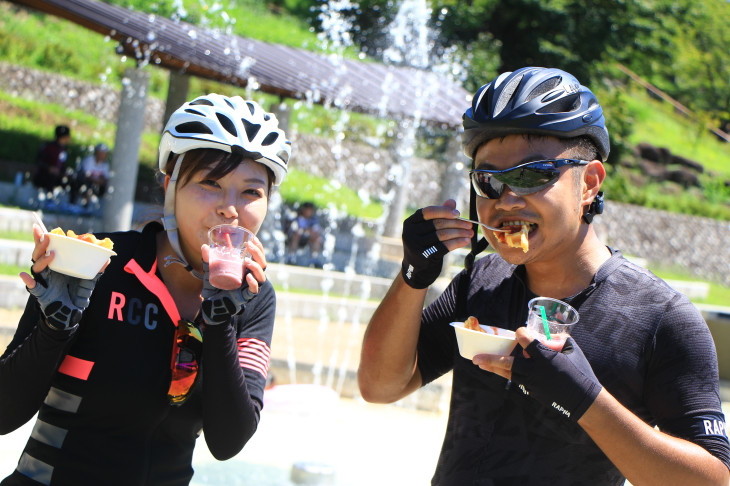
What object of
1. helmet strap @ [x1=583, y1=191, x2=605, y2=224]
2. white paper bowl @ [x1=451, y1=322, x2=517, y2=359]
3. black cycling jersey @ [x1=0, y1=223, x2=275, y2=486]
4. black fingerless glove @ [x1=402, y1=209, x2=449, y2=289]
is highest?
helmet strap @ [x1=583, y1=191, x2=605, y2=224]

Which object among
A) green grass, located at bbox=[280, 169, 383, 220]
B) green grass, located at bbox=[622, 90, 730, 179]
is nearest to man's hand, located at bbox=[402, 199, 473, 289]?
green grass, located at bbox=[280, 169, 383, 220]

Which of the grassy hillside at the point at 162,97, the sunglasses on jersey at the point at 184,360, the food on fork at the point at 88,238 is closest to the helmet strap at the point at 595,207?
the sunglasses on jersey at the point at 184,360

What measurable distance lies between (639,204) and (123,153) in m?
25.1

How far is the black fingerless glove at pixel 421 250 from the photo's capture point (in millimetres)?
2312

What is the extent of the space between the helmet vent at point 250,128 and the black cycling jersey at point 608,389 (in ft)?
3.08

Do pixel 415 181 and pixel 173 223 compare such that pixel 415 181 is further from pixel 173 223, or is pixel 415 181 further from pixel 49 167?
pixel 173 223

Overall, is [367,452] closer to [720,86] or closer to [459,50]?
[459,50]

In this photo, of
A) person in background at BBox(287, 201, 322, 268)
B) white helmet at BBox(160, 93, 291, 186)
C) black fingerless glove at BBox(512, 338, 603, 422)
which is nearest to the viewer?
black fingerless glove at BBox(512, 338, 603, 422)

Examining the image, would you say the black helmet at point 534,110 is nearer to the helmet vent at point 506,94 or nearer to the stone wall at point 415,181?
the helmet vent at point 506,94

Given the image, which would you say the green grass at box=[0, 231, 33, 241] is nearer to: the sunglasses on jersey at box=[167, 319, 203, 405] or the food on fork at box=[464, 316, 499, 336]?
the sunglasses on jersey at box=[167, 319, 203, 405]

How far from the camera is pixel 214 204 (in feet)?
7.70

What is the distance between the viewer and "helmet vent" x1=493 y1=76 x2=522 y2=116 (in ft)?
7.52

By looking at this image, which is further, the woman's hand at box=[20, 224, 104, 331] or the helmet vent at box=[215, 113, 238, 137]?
the helmet vent at box=[215, 113, 238, 137]

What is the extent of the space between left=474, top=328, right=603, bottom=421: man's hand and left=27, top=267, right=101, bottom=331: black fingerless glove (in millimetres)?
1120
